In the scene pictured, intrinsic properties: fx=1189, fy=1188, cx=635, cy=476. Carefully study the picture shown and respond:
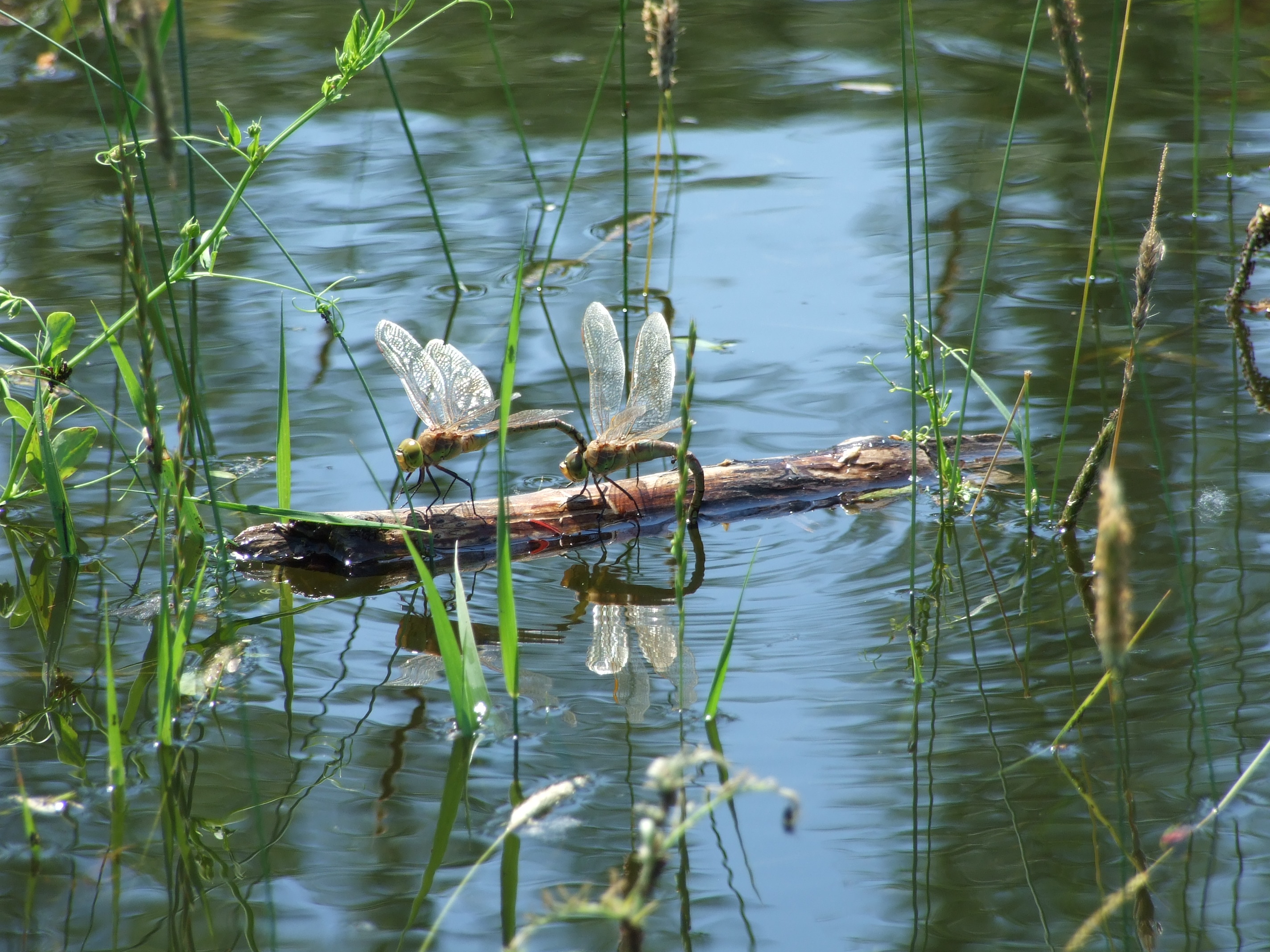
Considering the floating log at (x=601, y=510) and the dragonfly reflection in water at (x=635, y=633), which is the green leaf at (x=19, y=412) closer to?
the floating log at (x=601, y=510)

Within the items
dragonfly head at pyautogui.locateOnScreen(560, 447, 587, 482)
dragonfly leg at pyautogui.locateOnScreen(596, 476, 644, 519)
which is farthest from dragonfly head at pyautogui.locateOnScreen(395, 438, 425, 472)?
dragonfly leg at pyautogui.locateOnScreen(596, 476, 644, 519)

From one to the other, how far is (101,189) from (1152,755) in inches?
201

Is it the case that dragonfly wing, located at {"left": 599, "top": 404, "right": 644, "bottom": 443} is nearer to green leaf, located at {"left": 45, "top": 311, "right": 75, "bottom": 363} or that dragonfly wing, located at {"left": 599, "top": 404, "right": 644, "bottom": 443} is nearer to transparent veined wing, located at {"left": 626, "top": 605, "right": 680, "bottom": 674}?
transparent veined wing, located at {"left": 626, "top": 605, "right": 680, "bottom": 674}

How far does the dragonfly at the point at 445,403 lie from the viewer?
317 cm

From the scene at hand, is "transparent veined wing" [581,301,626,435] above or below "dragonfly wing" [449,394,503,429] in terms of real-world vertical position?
above

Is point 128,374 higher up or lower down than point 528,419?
higher up

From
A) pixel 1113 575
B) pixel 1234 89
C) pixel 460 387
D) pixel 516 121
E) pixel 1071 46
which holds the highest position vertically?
pixel 1071 46

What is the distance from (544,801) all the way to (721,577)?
108cm

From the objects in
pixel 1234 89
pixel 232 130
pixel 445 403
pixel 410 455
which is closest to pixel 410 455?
pixel 410 455

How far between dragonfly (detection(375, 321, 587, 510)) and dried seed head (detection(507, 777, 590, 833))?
120 cm

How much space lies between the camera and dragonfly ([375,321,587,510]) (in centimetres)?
317

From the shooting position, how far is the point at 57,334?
2852 millimetres

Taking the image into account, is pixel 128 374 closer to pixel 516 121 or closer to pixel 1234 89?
pixel 516 121

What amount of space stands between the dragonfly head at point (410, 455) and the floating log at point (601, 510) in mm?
124
